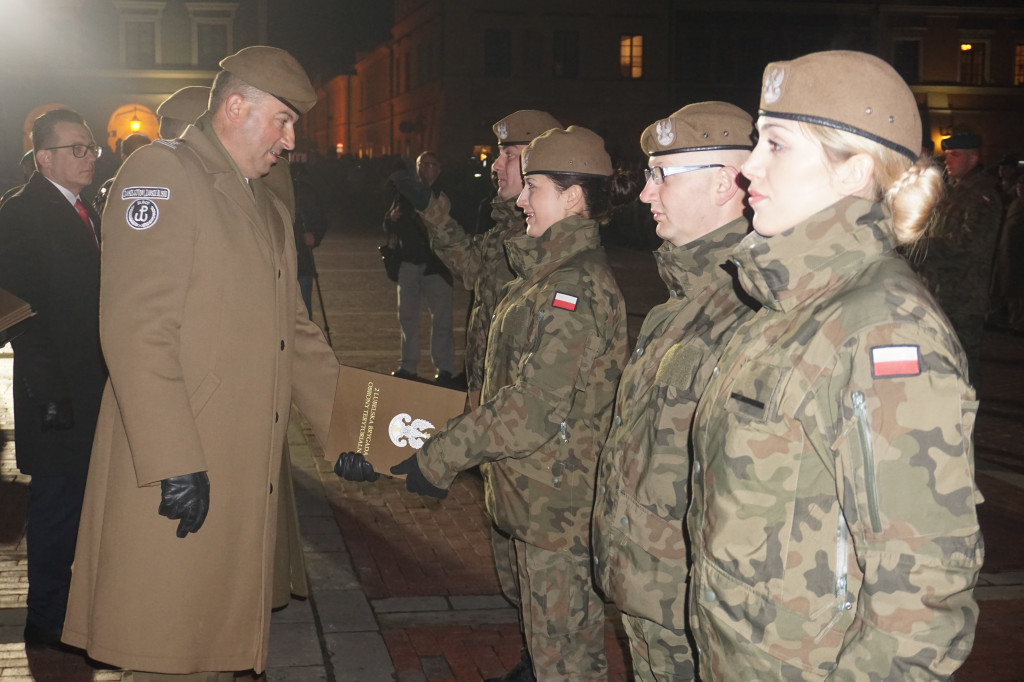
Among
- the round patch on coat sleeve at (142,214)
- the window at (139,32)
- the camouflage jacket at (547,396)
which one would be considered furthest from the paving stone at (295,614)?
the window at (139,32)

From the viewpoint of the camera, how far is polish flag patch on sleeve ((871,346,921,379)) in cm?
175

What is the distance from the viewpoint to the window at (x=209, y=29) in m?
51.3

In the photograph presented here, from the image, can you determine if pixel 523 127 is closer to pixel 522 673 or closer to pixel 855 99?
pixel 522 673

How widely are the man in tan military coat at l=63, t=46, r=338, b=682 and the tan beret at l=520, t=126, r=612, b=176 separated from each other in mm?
788

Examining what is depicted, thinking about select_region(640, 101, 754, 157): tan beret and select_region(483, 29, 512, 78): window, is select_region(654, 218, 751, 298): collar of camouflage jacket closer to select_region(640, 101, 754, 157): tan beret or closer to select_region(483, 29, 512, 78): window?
select_region(640, 101, 754, 157): tan beret

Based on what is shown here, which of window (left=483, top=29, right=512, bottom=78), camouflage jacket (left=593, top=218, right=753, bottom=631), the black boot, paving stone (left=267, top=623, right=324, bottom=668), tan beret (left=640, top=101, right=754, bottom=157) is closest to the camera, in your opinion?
camouflage jacket (left=593, top=218, right=753, bottom=631)

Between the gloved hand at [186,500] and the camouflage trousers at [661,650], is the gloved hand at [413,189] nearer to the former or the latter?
the gloved hand at [186,500]

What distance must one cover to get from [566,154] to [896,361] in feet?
6.97

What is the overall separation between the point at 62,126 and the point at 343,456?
84.1 inches

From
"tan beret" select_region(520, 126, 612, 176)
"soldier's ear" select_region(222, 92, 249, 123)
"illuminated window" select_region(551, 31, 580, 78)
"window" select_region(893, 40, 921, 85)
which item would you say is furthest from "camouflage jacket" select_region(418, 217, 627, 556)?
"window" select_region(893, 40, 921, 85)

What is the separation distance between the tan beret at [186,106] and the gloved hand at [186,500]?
6.04 feet

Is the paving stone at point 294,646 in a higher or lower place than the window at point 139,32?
lower

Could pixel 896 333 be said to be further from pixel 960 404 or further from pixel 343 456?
pixel 343 456

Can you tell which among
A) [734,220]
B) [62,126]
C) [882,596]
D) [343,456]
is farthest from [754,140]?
[62,126]
